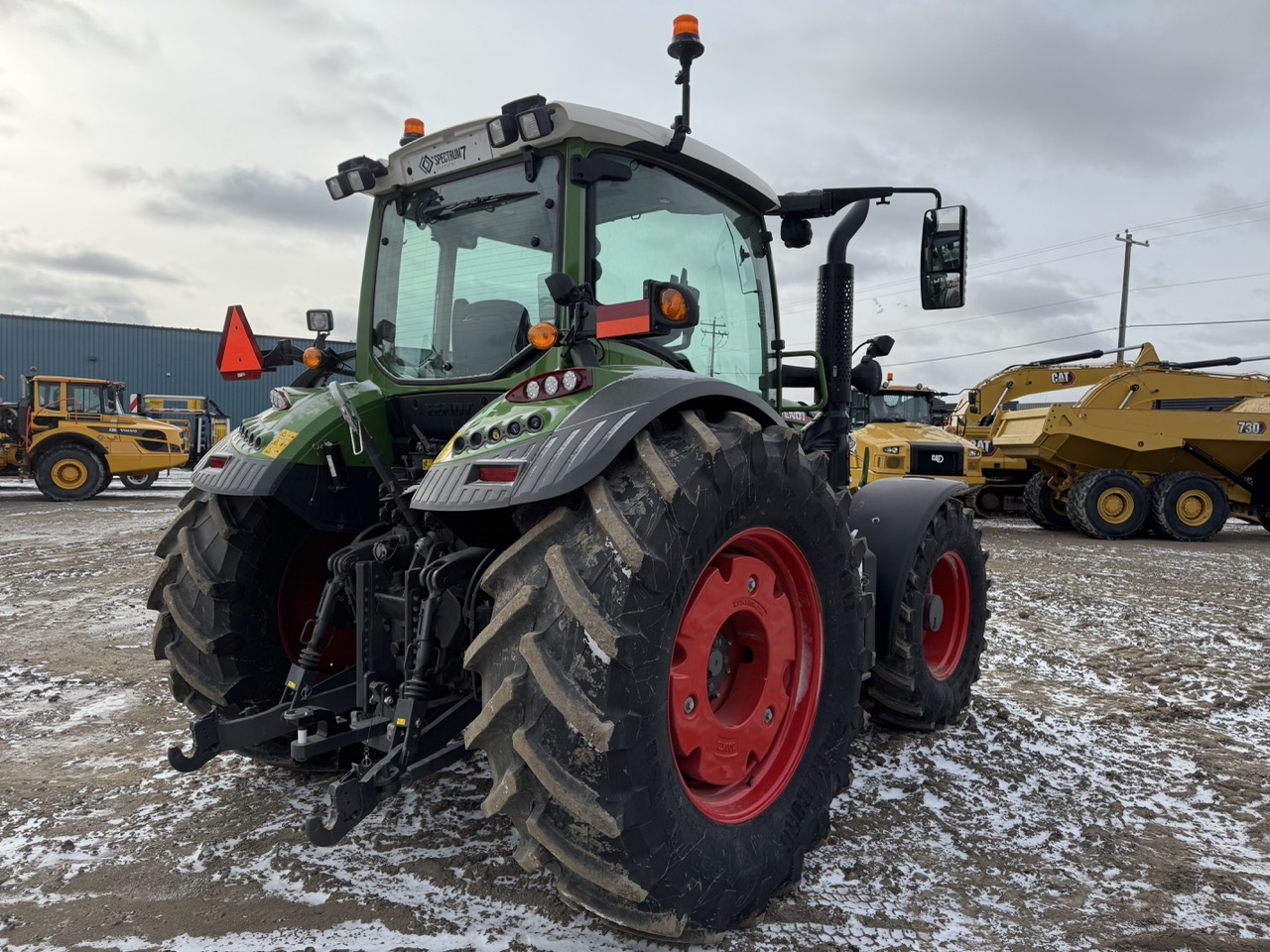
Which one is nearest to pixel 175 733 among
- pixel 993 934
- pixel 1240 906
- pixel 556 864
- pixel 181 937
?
pixel 181 937

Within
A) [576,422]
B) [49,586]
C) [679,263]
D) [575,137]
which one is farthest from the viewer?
[49,586]

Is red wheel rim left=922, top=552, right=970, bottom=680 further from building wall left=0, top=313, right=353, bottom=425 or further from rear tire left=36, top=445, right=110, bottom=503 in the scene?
building wall left=0, top=313, right=353, bottom=425

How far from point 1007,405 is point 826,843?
516 inches

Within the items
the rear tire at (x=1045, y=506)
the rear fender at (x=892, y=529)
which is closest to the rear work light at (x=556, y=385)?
the rear fender at (x=892, y=529)

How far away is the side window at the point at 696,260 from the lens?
2760mm

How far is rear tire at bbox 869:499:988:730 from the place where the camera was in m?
3.65

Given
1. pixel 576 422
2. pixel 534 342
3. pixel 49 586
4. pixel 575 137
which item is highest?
pixel 575 137

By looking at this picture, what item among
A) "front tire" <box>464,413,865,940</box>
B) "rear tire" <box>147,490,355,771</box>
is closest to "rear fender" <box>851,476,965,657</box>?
"front tire" <box>464,413,865,940</box>

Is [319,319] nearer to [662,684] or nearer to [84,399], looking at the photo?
[662,684]

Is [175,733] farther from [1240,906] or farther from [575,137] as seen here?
[1240,906]

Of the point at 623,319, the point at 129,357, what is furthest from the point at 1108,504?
the point at 129,357

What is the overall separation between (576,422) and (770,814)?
1.23m

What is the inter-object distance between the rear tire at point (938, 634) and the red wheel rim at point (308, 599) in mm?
2181

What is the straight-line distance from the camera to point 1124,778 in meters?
3.35
